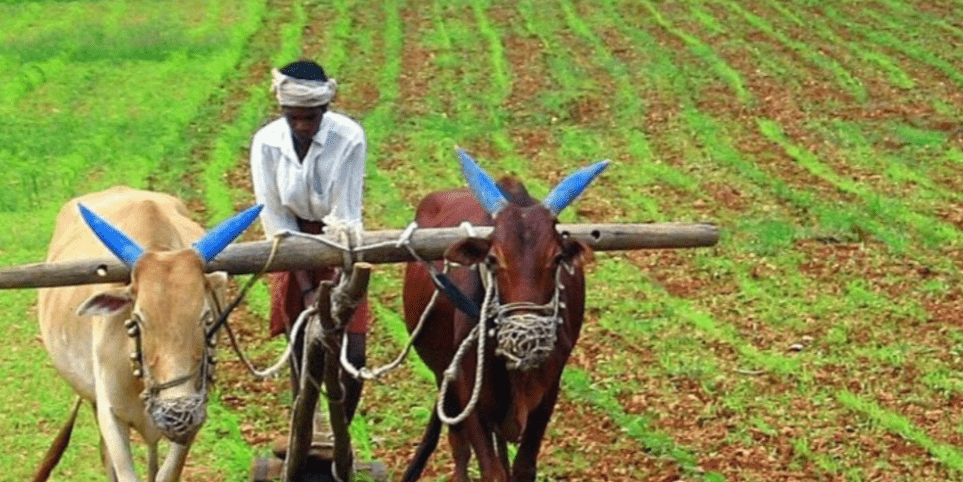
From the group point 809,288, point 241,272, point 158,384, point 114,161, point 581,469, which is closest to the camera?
point 158,384

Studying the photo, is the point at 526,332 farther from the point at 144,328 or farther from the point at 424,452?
the point at 424,452

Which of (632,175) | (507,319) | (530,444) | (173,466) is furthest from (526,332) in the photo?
(632,175)

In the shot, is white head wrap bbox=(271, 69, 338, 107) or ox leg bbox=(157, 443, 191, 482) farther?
white head wrap bbox=(271, 69, 338, 107)

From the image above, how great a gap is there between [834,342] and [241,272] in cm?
530

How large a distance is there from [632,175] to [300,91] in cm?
889

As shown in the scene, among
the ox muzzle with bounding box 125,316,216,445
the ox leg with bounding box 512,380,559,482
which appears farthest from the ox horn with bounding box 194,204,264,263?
the ox leg with bounding box 512,380,559,482

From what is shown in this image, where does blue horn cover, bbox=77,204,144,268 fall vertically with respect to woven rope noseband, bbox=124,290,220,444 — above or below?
above

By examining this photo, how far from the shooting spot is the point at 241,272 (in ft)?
22.2

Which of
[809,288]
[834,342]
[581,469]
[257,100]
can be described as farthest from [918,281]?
[257,100]

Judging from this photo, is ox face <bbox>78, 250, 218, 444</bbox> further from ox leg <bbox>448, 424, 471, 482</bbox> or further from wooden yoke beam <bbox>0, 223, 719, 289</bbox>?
ox leg <bbox>448, 424, 471, 482</bbox>

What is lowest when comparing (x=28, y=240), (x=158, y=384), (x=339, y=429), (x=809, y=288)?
(x=28, y=240)

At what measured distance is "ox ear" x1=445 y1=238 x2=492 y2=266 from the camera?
670 centimetres

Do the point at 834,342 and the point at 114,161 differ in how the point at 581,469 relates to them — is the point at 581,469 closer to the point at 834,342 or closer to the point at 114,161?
the point at 834,342

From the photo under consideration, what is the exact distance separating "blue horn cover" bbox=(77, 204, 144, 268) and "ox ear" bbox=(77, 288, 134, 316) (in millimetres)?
121
